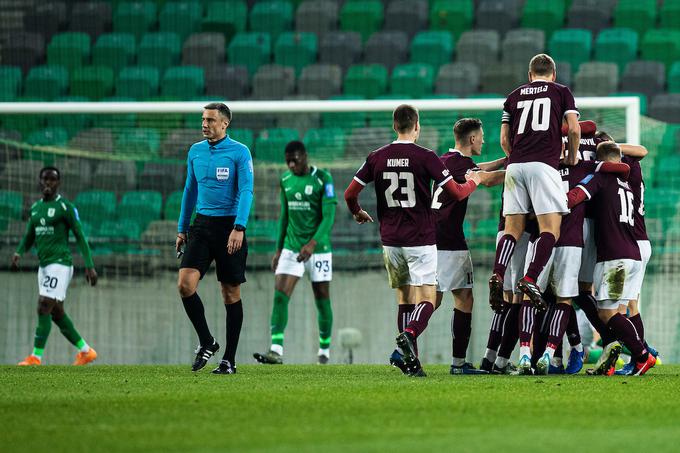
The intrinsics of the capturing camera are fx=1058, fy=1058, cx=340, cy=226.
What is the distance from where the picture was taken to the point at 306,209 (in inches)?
462

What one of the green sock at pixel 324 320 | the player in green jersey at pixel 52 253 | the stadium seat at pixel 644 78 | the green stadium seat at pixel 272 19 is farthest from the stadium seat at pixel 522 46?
the player in green jersey at pixel 52 253

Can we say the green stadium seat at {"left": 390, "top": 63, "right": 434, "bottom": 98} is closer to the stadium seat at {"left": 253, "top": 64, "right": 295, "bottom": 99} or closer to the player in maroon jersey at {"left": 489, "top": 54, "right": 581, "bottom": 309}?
the stadium seat at {"left": 253, "top": 64, "right": 295, "bottom": 99}

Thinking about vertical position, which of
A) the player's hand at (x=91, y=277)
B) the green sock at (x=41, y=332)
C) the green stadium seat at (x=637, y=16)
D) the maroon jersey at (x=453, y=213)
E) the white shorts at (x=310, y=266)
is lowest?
the green sock at (x=41, y=332)

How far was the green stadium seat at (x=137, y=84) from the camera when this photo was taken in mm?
19719

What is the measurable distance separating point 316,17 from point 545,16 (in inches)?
178

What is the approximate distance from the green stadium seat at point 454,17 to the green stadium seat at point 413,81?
203 cm

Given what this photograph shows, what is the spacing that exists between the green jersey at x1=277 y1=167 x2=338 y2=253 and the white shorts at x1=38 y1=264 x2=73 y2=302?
2448mm

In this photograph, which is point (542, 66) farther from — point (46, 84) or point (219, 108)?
point (46, 84)

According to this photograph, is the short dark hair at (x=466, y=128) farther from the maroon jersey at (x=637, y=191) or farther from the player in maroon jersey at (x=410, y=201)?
the maroon jersey at (x=637, y=191)

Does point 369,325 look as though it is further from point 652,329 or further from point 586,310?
point 586,310

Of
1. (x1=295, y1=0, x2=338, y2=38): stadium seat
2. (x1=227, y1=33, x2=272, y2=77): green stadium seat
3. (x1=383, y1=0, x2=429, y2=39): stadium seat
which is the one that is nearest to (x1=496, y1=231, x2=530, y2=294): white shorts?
(x1=227, y1=33, x2=272, y2=77): green stadium seat

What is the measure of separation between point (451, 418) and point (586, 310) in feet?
13.4

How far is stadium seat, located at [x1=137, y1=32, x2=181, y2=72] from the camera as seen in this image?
20.7m

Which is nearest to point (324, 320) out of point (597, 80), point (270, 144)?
point (270, 144)
